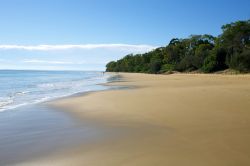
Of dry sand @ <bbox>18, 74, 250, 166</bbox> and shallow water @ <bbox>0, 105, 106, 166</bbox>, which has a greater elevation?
dry sand @ <bbox>18, 74, 250, 166</bbox>

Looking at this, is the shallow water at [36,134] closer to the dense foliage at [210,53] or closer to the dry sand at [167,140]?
the dry sand at [167,140]

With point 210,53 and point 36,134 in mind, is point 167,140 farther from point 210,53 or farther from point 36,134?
point 210,53

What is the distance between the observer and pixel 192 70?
232ft

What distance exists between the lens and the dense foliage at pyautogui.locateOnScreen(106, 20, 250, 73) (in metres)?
52.8

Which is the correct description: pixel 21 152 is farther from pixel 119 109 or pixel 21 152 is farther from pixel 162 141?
pixel 119 109

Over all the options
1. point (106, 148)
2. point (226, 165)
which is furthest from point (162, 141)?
point (226, 165)

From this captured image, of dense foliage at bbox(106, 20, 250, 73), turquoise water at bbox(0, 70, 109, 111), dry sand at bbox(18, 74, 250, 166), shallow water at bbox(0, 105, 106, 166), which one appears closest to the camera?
dry sand at bbox(18, 74, 250, 166)

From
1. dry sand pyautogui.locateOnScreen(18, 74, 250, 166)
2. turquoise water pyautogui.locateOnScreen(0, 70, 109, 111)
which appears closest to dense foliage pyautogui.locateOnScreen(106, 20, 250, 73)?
turquoise water pyautogui.locateOnScreen(0, 70, 109, 111)

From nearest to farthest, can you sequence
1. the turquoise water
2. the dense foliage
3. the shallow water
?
the shallow water < the turquoise water < the dense foliage

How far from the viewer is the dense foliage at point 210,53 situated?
5284cm

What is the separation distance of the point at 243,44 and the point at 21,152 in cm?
6046

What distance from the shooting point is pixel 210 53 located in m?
62.3

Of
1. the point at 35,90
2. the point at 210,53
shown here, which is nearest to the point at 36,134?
the point at 35,90

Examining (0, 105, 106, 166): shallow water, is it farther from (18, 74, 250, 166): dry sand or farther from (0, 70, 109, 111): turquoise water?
(0, 70, 109, 111): turquoise water
